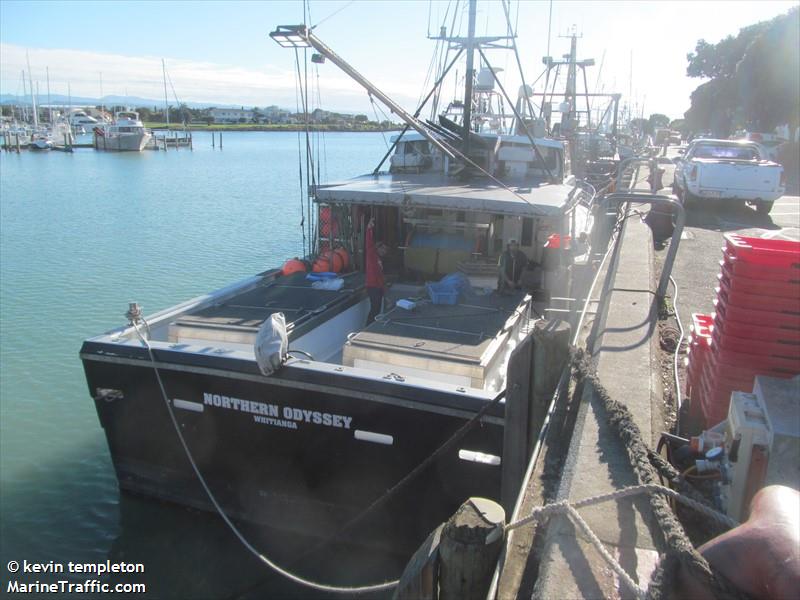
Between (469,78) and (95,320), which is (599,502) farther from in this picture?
(95,320)

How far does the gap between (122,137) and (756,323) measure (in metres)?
82.1

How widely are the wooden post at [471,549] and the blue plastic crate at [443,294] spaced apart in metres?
4.74

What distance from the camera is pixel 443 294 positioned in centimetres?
816

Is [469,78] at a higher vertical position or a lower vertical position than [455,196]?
higher

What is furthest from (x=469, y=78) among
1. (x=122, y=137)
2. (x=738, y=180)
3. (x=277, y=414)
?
(x=122, y=137)

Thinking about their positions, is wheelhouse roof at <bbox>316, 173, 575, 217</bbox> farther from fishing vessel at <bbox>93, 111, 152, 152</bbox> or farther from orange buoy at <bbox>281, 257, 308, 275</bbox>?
fishing vessel at <bbox>93, 111, 152, 152</bbox>

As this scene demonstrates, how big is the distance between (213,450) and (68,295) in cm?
1280

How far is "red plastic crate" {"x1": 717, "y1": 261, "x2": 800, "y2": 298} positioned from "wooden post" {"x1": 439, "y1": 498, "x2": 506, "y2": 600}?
2.56 metres

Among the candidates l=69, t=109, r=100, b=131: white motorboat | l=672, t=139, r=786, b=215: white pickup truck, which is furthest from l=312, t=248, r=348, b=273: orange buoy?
l=69, t=109, r=100, b=131: white motorboat

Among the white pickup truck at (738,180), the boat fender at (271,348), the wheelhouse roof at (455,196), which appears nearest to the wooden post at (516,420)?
the boat fender at (271,348)

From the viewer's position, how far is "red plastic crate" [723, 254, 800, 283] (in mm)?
4441

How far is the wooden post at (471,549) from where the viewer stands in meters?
3.38

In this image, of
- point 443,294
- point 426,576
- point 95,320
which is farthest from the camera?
point 95,320

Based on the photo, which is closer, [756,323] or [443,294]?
[756,323]
